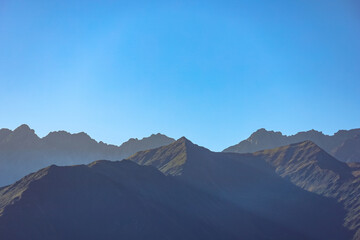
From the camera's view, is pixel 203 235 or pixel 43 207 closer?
pixel 43 207

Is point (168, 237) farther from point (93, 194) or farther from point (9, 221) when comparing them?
point (9, 221)

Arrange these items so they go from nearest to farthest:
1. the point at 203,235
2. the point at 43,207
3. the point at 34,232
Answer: the point at 34,232 < the point at 43,207 < the point at 203,235

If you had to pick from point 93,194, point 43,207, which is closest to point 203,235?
point 93,194

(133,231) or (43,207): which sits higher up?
(43,207)

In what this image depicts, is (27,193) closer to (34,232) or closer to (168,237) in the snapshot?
(34,232)

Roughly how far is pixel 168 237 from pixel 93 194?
128 feet

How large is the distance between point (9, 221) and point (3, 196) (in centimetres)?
3156

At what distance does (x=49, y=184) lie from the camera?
644ft

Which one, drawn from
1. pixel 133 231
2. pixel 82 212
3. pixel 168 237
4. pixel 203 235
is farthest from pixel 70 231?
pixel 203 235

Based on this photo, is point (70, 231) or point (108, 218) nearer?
point (70, 231)

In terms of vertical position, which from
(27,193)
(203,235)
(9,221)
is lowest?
(203,235)

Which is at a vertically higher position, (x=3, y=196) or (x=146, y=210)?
(x=3, y=196)

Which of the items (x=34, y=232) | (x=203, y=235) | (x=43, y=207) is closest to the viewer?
(x=34, y=232)

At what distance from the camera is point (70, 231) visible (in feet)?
573
